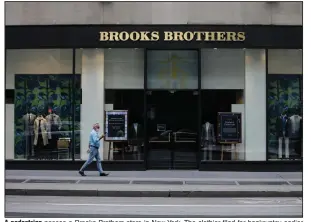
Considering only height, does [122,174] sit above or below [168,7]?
below

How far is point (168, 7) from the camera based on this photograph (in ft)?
55.9

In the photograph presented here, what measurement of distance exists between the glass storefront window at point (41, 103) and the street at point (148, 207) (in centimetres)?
487

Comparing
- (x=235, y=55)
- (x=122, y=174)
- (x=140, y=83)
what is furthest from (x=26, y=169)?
(x=235, y=55)

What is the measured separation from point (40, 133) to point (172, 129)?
5.00m

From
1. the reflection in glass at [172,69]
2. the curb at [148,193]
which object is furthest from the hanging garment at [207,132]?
the curb at [148,193]

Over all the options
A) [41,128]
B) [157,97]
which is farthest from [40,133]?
[157,97]

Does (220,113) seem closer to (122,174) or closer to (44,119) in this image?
(122,174)

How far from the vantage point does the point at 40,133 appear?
17.8m

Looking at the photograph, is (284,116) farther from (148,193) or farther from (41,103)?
(41,103)

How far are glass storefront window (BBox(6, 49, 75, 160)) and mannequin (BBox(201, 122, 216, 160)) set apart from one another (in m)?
4.91

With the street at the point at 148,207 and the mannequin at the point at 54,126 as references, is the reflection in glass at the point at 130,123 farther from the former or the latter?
the street at the point at 148,207

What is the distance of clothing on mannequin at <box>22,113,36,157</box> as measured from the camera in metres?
17.7

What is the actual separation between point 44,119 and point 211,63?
6600mm

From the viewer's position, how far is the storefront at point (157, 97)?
56.5ft
